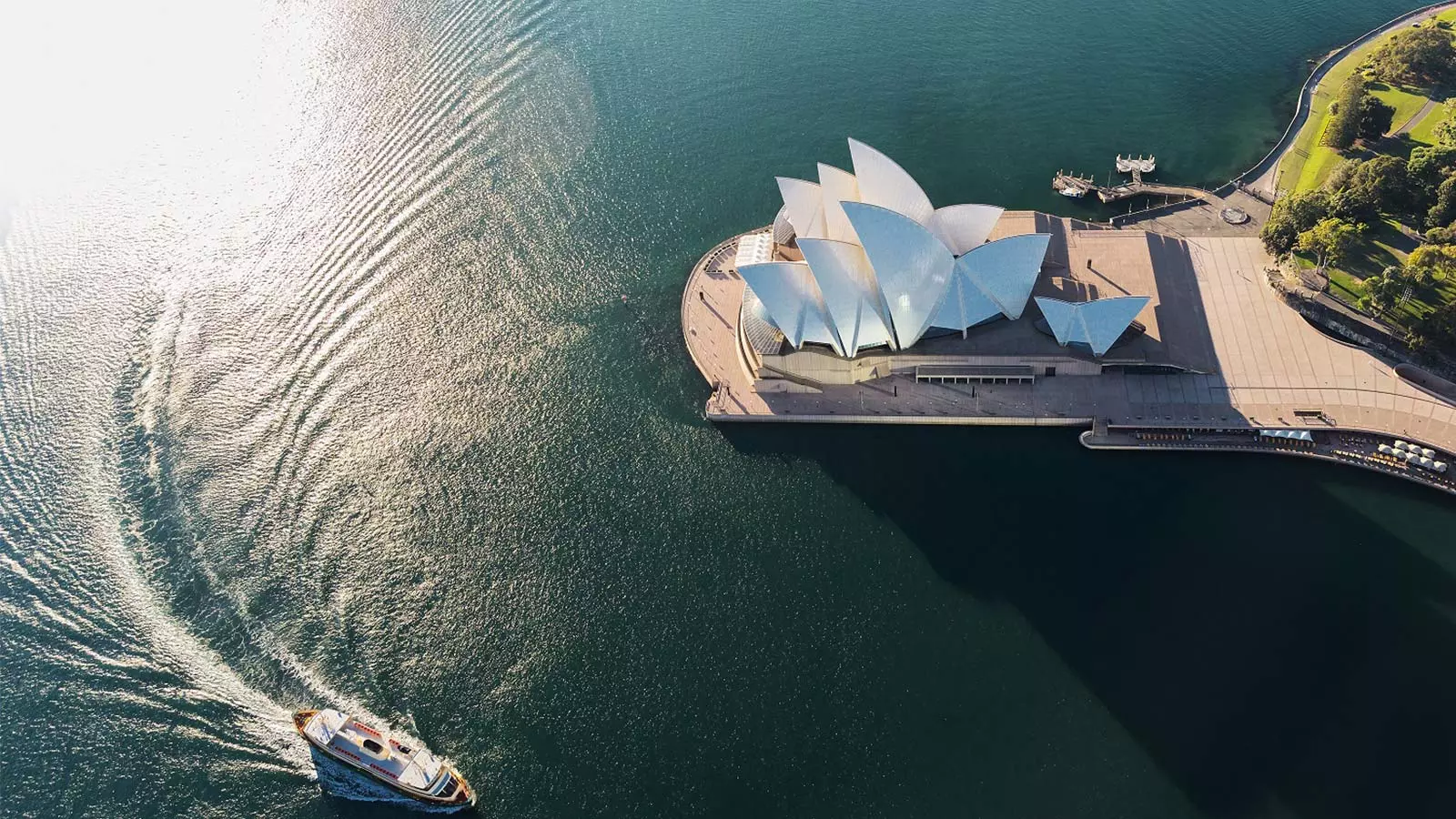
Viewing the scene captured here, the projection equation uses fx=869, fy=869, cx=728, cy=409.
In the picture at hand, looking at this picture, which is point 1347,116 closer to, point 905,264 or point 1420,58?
point 1420,58

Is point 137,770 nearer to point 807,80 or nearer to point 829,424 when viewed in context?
point 829,424

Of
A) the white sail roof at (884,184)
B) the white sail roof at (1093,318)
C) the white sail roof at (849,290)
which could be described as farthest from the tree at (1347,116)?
the white sail roof at (849,290)

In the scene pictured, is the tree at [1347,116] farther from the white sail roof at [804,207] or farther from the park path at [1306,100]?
the white sail roof at [804,207]

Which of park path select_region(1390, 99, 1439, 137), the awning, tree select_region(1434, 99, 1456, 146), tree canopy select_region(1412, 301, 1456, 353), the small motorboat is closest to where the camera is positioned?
the small motorboat

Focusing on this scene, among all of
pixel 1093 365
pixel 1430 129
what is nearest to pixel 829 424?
pixel 1093 365

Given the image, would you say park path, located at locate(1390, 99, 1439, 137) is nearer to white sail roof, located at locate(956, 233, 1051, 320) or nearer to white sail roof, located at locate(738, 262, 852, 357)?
white sail roof, located at locate(956, 233, 1051, 320)

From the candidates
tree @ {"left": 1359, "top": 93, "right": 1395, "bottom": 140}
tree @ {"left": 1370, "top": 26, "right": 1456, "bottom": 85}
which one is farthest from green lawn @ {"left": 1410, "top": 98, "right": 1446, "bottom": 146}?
Answer: tree @ {"left": 1370, "top": 26, "right": 1456, "bottom": 85}

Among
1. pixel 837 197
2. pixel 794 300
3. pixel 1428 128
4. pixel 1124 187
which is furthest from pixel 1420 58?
pixel 794 300
